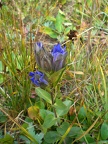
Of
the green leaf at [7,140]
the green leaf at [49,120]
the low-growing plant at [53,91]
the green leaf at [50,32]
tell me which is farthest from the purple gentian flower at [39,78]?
the green leaf at [50,32]

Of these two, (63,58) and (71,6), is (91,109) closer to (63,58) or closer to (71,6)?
(63,58)

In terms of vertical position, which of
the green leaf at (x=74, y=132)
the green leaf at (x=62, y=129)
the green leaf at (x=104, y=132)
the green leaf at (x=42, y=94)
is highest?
the green leaf at (x=42, y=94)

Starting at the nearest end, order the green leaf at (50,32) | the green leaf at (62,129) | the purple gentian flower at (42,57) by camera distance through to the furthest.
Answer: the purple gentian flower at (42,57), the green leaf at (62,129), the green leaf at (50,32)

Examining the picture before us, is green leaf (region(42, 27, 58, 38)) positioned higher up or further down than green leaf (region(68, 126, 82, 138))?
higher up

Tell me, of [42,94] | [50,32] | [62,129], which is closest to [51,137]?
[62,129]

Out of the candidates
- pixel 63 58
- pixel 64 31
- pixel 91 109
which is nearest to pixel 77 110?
pixel 91 109

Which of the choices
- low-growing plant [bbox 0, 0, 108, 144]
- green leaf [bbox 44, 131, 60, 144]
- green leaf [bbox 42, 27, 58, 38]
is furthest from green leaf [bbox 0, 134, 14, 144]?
green leaf [bbox 42, 27, 58, 38]

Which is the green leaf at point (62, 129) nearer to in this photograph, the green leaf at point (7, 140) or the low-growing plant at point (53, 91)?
the low-growing plant at point (53, 91)

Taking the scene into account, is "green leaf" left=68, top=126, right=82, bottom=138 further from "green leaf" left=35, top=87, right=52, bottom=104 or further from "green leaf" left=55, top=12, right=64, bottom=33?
"green leaf" left=55, top=12, right=64, bottom=33
